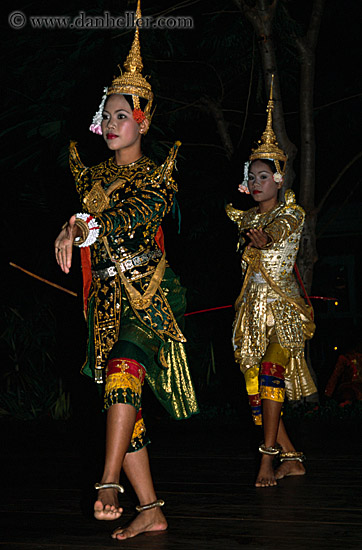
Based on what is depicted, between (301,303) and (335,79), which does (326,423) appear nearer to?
(301,303)

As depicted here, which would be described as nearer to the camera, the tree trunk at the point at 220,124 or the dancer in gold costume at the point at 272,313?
the dancer in gold costume at the point at 272,313

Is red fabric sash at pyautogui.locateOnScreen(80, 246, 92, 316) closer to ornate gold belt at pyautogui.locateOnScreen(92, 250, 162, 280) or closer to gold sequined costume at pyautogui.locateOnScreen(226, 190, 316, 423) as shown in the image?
ornate gold belt at pyautogui.locateOnScreen(92, 250, 162, 280)

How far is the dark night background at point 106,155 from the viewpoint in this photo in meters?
6.92

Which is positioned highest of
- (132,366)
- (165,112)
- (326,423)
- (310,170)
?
(165,112)

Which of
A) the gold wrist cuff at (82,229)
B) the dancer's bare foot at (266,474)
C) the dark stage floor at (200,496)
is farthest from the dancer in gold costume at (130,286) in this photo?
the dancer's bare foot at (266,474)

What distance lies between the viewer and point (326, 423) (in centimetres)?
645

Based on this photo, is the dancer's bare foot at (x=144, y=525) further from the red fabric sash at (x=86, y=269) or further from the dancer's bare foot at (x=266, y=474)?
the dancer's bare foot at (x=266, y=474)

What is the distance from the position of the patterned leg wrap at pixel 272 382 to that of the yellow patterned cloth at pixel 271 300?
0.11m

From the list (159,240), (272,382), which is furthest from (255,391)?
(159,240)

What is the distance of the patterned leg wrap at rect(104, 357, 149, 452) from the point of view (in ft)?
9.22

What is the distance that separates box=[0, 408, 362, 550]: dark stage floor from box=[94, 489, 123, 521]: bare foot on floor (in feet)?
0.40

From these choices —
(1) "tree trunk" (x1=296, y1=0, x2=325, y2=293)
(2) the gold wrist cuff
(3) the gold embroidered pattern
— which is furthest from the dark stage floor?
(1) "tree trunk" (x1=296, y1=0, x2=325, y2=293)

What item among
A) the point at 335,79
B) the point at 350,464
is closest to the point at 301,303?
the point at 350,464

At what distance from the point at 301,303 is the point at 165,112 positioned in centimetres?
451
